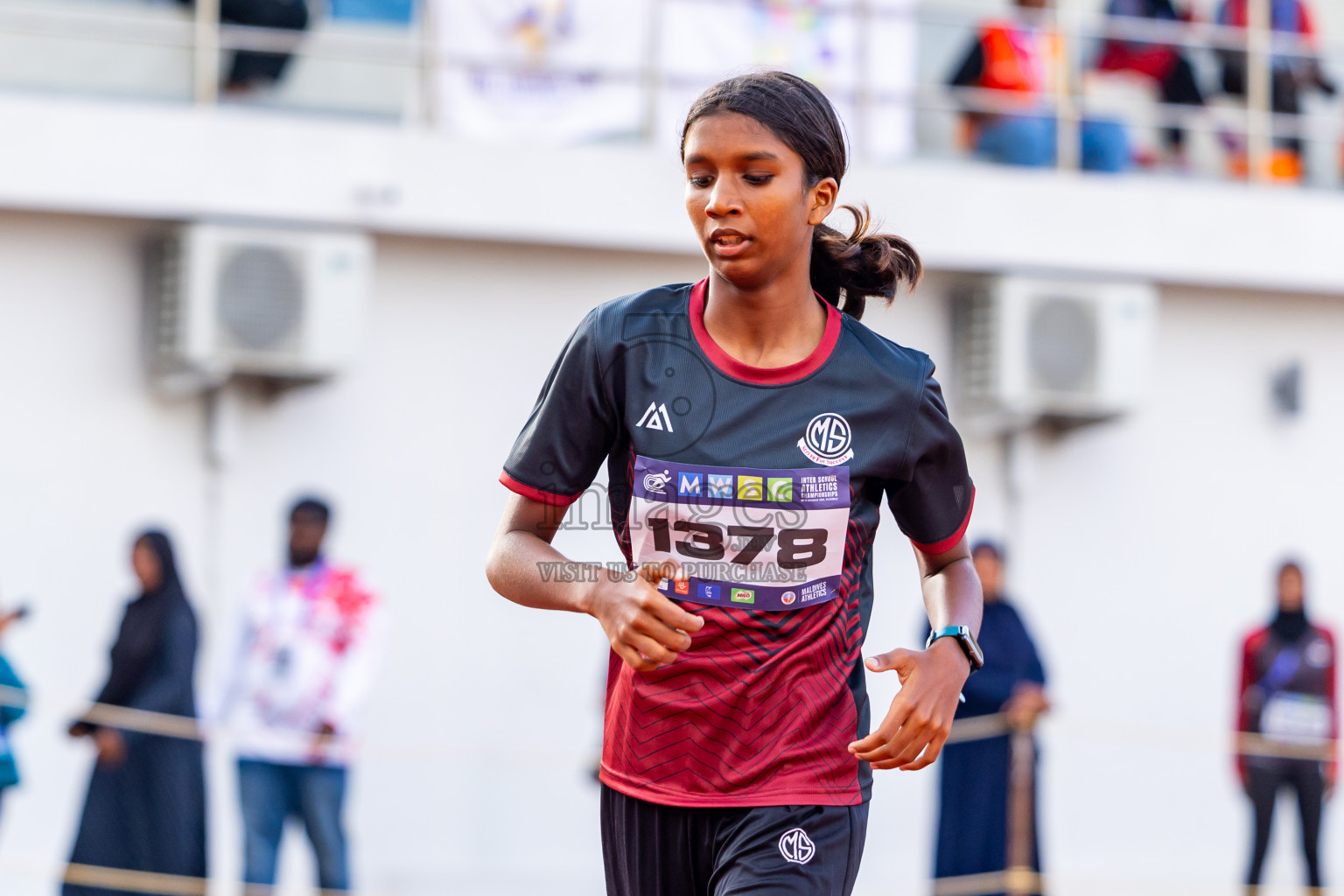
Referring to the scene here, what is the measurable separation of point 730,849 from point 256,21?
22.9ft

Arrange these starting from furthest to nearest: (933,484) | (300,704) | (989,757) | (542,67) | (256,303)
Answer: (542,67)
(256,303)
(989,757)
(300,704)
(933,484)

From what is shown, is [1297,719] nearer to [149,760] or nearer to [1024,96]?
[1024,96]

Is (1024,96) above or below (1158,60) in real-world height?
below

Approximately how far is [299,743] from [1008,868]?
2987 millimetres

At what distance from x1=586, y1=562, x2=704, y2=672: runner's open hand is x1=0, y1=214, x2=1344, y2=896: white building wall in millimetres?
5859

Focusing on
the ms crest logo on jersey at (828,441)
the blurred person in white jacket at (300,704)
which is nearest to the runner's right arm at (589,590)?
the ms crest logo on jersey at (828,441)

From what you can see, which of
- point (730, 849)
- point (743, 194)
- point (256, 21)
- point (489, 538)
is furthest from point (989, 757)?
point (743, 194)

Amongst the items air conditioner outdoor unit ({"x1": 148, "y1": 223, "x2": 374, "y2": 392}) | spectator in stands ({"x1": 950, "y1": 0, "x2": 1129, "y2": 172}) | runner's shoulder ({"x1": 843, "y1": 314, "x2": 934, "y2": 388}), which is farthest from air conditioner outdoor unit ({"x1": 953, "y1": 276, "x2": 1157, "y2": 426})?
runner's shoulder ({"x1": 843, "y1": 314, "x2": 934, "y2": 388})

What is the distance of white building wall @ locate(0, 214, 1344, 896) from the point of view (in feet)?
27.5

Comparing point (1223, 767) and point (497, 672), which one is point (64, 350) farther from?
point (1223, 767)

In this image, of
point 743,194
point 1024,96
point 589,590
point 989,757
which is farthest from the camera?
point 1024,96

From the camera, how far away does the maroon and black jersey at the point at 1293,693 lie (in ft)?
27.0

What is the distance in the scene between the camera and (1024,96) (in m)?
9.48

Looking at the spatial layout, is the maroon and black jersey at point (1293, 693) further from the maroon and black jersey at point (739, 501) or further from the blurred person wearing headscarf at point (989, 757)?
the maroon and black jersey at point (739, 501)
